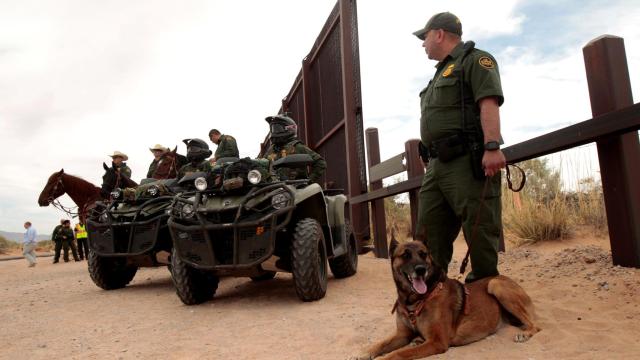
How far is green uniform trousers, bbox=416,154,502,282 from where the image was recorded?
320 centimetres

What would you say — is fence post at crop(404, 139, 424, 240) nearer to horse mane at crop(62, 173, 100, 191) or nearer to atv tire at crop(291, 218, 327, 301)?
atv tire at crop(291, 218, 327, 301)

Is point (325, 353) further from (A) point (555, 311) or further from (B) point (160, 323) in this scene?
(B) point (160, 323)

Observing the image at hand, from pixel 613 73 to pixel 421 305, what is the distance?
7.49 ft

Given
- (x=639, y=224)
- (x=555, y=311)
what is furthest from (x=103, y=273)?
(x=639, y=224)

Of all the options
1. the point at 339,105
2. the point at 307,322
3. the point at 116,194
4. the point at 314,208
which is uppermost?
the point at 339,105

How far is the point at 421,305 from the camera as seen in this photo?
2865 millimetres

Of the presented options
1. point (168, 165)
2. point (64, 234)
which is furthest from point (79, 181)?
point (64, 234)

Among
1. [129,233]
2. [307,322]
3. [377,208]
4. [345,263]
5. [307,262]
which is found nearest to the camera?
[307,322]

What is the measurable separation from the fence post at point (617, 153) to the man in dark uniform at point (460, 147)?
3.11 ft

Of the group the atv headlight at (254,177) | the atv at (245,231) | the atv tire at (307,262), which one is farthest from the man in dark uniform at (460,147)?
the atv headlight at (254,177)

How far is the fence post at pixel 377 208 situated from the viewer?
7961 millimetres

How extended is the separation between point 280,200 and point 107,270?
3.50 m

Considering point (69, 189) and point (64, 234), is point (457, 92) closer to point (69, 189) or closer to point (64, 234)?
point (69, 189)

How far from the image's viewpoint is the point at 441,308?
2.86 m
